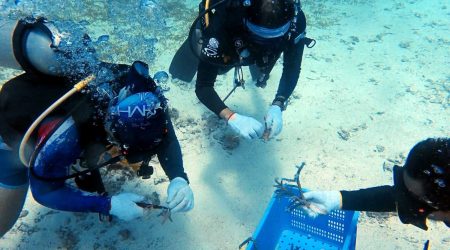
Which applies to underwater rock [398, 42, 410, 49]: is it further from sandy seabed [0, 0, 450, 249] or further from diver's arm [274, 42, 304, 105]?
diver's arm [274, 42, 304, 105]

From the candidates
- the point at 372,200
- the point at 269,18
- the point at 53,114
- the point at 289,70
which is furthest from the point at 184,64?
the point at 372,200

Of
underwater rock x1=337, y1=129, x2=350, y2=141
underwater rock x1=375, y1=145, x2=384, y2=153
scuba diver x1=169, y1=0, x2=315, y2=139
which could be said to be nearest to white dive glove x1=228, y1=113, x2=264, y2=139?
scuba diver x1=169, y1=0, x2=315, y2=139

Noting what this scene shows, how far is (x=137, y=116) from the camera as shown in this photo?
1.98 metres

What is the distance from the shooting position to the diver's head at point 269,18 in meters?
2.89

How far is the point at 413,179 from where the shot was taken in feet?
6.16

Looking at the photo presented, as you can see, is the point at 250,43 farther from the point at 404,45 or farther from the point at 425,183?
the point at 404,45

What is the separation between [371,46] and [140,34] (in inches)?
224

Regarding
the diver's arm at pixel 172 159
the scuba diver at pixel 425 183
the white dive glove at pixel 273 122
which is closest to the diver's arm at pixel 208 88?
the white dive glove at pixel 273 122

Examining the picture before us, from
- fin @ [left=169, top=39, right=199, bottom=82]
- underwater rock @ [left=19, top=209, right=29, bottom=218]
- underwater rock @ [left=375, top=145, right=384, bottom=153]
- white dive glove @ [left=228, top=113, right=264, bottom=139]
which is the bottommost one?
underwater rock @ [left=375, top=145, right=384, bottom=153]

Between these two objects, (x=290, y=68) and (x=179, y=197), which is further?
(x=290, y=68)

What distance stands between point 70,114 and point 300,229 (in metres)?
2.71

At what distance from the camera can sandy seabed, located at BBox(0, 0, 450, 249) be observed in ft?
11.7

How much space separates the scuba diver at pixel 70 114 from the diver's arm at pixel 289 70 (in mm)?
2047

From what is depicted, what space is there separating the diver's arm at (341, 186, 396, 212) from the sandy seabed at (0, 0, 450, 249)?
3.73 feet
